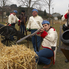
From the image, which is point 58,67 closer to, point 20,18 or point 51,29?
point 51,29

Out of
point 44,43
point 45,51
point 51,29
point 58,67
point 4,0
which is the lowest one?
point 58,67

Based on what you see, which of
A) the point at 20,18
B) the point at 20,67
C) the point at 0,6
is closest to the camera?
the point at 20,67

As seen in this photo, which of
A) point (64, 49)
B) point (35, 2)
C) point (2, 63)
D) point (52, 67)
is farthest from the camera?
point (35, 2)

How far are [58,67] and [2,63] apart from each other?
186 centimetres

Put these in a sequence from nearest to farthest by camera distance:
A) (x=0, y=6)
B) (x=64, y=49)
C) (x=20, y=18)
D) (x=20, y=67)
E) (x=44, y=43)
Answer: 1. (x=20, y=67)
2. (x=64, y=49)
3. (x=44, y=43)
4. (x=20, y=18)
5. (x=0, y=6)

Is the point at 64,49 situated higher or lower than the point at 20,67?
higher

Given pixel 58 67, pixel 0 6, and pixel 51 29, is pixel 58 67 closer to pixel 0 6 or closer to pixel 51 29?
pixel 51 29

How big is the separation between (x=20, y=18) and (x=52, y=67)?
12.7 ft

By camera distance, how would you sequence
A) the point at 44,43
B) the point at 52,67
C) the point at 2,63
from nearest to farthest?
the point at 2,63 < the point at 44,43 < the point at 52,67

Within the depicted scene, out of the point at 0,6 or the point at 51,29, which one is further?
the point at 0,6

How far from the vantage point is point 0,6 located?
740 inches

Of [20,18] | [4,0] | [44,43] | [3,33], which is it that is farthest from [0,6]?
[44,43]

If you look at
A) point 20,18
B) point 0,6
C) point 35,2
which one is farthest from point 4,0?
point 20,18

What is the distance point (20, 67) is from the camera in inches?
67.7
